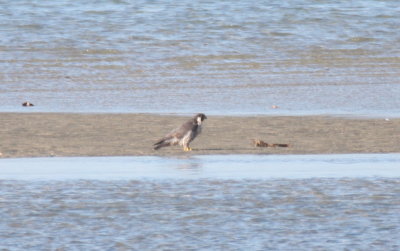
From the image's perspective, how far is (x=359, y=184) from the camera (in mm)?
10805

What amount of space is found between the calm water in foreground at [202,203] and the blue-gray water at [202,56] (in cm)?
612

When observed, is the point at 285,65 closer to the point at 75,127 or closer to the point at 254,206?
the point at 75,127

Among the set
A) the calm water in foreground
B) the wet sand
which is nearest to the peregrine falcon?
the wet sand

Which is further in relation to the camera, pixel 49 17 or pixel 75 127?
pixel 49 17

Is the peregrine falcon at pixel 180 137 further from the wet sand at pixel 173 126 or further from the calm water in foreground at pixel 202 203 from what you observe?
the calm water in foreground at pixel 202 203

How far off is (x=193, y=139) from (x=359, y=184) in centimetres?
346

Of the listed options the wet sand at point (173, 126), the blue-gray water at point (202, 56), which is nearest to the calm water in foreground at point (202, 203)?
the wet sand at point (173, 126)

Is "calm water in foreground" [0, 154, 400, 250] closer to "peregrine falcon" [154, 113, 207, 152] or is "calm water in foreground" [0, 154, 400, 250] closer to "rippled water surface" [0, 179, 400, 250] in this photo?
"rippled water surface" [0, 179, 400, 250]

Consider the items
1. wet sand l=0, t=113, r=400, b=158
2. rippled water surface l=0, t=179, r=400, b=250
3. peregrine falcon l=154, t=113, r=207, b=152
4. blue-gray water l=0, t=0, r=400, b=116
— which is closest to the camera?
rippled water surface l=0, t=179, r=400, b=250

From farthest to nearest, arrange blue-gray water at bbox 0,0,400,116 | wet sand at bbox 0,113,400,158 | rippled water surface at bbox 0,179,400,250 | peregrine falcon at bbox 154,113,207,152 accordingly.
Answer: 1. blue-gray water at bbox 0,0,400,116
2. wet sand at bbox 0,113,400,158
3. peregrine falcon at bbox 154,113,207,152
4. rippled water surface at bbox 0,179,400,250

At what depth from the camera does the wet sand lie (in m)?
13.7

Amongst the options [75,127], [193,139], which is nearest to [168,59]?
[75,127]

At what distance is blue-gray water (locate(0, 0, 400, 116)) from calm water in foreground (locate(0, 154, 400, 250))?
20.1 ft

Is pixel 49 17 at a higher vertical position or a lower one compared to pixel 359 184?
lower
